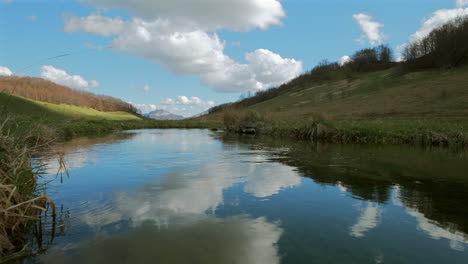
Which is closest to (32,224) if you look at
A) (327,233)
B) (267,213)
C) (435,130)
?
(267,213)

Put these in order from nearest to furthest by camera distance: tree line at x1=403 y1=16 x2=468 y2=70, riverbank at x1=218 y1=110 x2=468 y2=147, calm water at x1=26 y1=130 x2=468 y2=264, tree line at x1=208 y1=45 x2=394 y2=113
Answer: calm water at x1=26 y1=130 x2=468 y2=264, riverbank at x1=218 y1=110 x2=468 y2=147, tree line at x1=403 y1=16 x2=468 y2=70, tree line at x1=208 y1=45 x2=394 y2=113

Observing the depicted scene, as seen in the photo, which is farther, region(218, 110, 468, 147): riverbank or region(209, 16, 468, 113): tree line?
region(209, 16, 468, 113): tree line

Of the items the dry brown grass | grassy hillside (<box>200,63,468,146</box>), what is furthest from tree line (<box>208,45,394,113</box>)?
the dry brown grass

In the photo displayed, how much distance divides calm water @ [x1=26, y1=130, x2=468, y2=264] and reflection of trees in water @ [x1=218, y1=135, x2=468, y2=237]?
3 centimetres

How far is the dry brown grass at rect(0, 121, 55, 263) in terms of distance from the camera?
101 inches

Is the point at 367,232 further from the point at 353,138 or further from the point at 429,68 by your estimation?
the point at 429,68

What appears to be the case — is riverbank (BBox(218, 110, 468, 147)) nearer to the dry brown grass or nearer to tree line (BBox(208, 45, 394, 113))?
the dry brown grass

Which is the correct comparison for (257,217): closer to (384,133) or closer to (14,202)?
(14,202)

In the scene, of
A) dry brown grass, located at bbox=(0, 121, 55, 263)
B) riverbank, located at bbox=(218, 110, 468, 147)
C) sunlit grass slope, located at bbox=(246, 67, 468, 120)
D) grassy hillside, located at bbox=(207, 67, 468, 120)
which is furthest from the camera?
sunlit grass slope, located at bbox=(246, 67, 468, 120)

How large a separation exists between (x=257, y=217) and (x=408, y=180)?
3.90 m

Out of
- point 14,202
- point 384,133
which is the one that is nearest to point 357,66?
point 384,133

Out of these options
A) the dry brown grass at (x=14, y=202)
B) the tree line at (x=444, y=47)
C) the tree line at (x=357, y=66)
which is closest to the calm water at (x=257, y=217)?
the dry brown grass at (x=14, y=202)

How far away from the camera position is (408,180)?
5.86 meters

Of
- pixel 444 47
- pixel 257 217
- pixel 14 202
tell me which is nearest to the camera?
pixel 14 202
